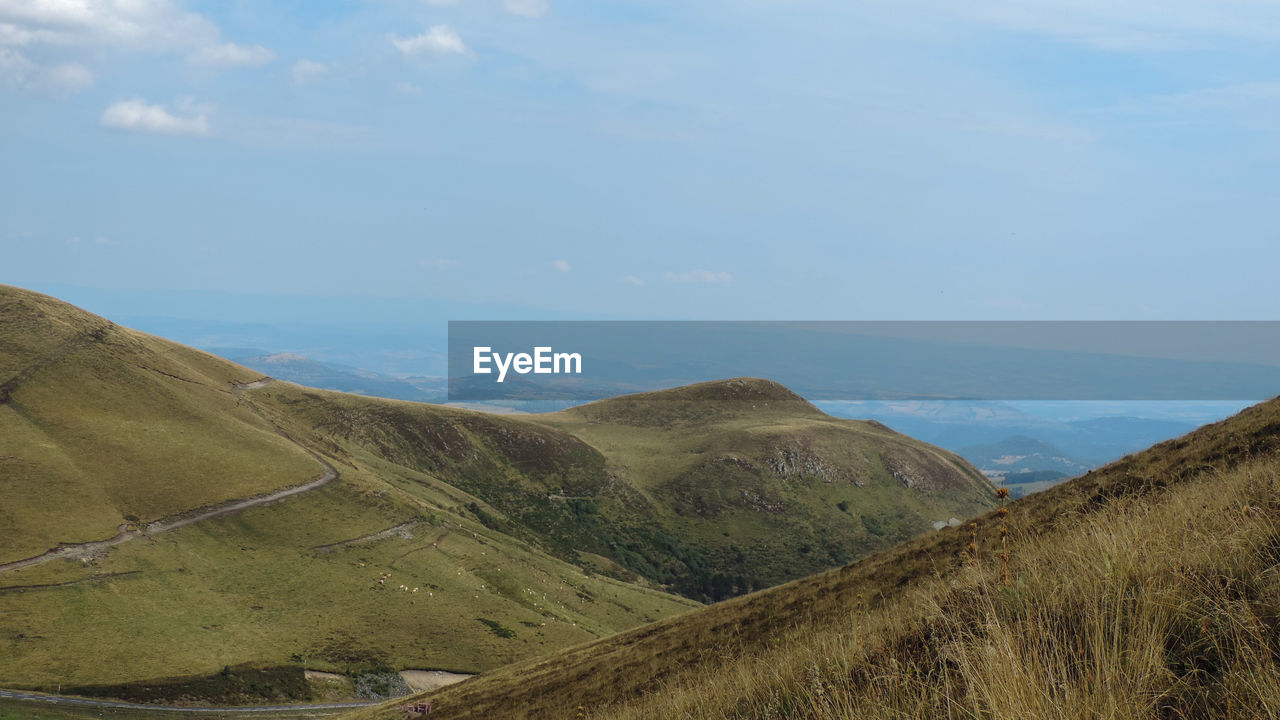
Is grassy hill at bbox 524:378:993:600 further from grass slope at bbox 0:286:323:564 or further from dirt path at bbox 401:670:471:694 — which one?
grass slope at bbox 0:286:323:564

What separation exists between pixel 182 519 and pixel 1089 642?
327ft

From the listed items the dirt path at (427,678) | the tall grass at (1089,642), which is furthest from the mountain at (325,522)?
the tall grass at (1089,642)

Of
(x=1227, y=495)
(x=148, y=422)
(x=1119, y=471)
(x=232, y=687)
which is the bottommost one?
(x=232, y=687)

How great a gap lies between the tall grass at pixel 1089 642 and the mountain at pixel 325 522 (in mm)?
72422

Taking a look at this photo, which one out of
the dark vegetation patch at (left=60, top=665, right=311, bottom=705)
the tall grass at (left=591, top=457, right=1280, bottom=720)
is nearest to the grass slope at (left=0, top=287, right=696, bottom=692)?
the dark vegetation patch at (left=60, top=665, right=311, bottom=705)

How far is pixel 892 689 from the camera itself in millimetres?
6840

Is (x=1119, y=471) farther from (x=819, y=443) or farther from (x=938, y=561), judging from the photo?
(x=819, y=443)

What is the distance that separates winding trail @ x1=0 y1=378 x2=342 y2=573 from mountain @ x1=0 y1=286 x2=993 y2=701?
252 millimetres

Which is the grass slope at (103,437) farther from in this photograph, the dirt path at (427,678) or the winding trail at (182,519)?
the dirt path at (427,678)

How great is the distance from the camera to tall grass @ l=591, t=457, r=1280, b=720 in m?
5.59

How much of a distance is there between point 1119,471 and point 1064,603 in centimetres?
2468

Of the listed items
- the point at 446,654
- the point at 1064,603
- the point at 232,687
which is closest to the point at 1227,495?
the point at 1064,603

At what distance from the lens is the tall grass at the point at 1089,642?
5590 mm

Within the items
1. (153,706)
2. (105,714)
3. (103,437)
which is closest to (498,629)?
(153,706)
